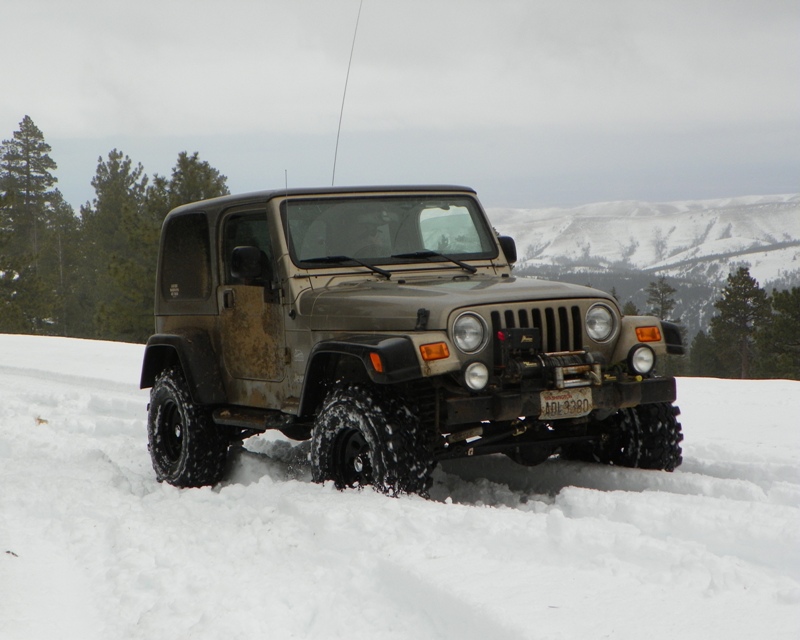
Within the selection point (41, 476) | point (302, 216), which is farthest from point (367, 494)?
point (41, 476)

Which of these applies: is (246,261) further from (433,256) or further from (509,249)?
(509,249)

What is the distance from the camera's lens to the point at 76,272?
181ft

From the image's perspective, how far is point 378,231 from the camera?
6.14 meters

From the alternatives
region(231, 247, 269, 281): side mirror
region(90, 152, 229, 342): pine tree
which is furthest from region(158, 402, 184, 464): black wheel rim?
region(90, 152, 229, 342): pine tree

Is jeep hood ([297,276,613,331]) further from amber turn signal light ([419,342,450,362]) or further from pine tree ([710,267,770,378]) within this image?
pine tree ([710,267,770,378])

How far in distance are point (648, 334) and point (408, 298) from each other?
4.62 feet

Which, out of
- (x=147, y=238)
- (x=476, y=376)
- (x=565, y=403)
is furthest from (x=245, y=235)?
(x=147, y=238)

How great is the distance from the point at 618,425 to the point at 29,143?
6172 cm

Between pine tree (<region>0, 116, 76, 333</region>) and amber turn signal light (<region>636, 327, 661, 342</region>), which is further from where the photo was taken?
pine tree (<region>0, 116, 76, 333</region>)

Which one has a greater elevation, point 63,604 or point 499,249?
point 499,249

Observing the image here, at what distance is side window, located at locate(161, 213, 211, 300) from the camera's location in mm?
6691

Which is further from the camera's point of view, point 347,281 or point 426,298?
point 347,281

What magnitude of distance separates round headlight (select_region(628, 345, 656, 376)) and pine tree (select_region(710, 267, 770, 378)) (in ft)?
151

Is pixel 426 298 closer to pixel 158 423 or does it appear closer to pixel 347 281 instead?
pixel 347 281
